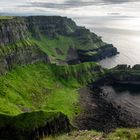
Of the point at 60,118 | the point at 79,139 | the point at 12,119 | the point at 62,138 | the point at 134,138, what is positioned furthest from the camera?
the point at 60,118

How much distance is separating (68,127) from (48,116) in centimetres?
1650

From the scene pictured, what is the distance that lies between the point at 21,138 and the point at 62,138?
21.2 meters

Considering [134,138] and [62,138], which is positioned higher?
[134,138]

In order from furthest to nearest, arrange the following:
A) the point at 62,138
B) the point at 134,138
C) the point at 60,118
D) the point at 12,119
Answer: the point at 60,118, the point at 12,119, the point at 62,138, the point at 134,138

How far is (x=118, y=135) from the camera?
148 meters

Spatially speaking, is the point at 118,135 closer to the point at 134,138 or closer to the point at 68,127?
the point at 134,138

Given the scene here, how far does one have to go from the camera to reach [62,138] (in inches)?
6639

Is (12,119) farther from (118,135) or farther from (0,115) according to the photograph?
(118,135)

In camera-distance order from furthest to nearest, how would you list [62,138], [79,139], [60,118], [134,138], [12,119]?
[60,118]
[12,119]
[62,138]
[79,139]
[134,138]

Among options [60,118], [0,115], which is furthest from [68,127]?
[0,115]

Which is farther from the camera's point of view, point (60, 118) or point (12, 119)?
point (60, 118)

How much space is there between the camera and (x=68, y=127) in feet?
655

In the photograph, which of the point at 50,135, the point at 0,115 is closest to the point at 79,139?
the point at 50,135

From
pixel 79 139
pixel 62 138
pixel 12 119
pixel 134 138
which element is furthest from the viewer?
pixel 12 119
